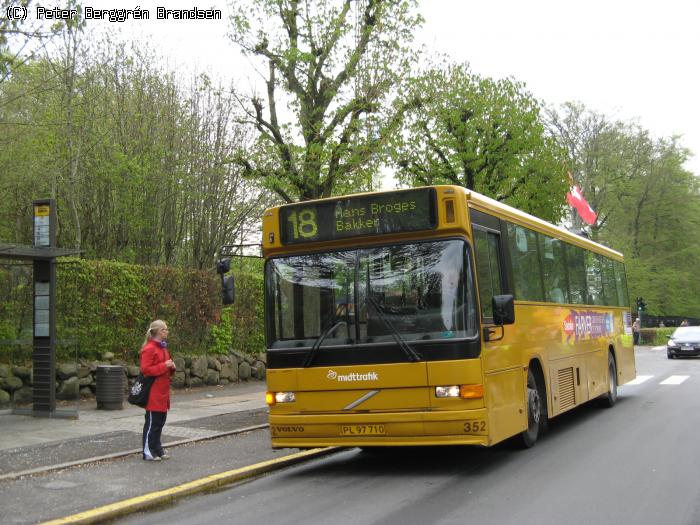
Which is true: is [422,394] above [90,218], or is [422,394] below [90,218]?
below

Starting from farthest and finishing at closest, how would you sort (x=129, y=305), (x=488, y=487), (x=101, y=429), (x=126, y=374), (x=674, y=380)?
(x=674, y=380), (x=129, y=305), (x=126, y=374), (x=101, y=429), (x=488, y=487)

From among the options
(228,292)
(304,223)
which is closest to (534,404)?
(304,223)

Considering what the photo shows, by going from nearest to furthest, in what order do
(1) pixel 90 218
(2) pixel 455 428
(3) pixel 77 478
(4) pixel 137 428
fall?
(2) pixel 455 428, (3) pixel 77 478, (4) pixel 137 428, (1) pixel 90 218

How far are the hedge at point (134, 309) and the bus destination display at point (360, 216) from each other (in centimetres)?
713

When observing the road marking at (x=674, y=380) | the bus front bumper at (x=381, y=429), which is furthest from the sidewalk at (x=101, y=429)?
the road marking at (x=674, y=380)

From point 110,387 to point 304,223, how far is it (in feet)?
24.6

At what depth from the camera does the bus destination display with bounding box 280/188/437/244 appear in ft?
28.9

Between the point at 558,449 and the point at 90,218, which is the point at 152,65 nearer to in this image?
the point at 90,218

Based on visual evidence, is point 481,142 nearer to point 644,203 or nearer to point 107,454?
point 107,454

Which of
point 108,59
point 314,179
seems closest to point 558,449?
point 314,179

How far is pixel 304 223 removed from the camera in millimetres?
9438

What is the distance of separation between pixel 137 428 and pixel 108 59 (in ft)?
41.0

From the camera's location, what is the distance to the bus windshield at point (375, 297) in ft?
27.9

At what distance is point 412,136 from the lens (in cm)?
2462
